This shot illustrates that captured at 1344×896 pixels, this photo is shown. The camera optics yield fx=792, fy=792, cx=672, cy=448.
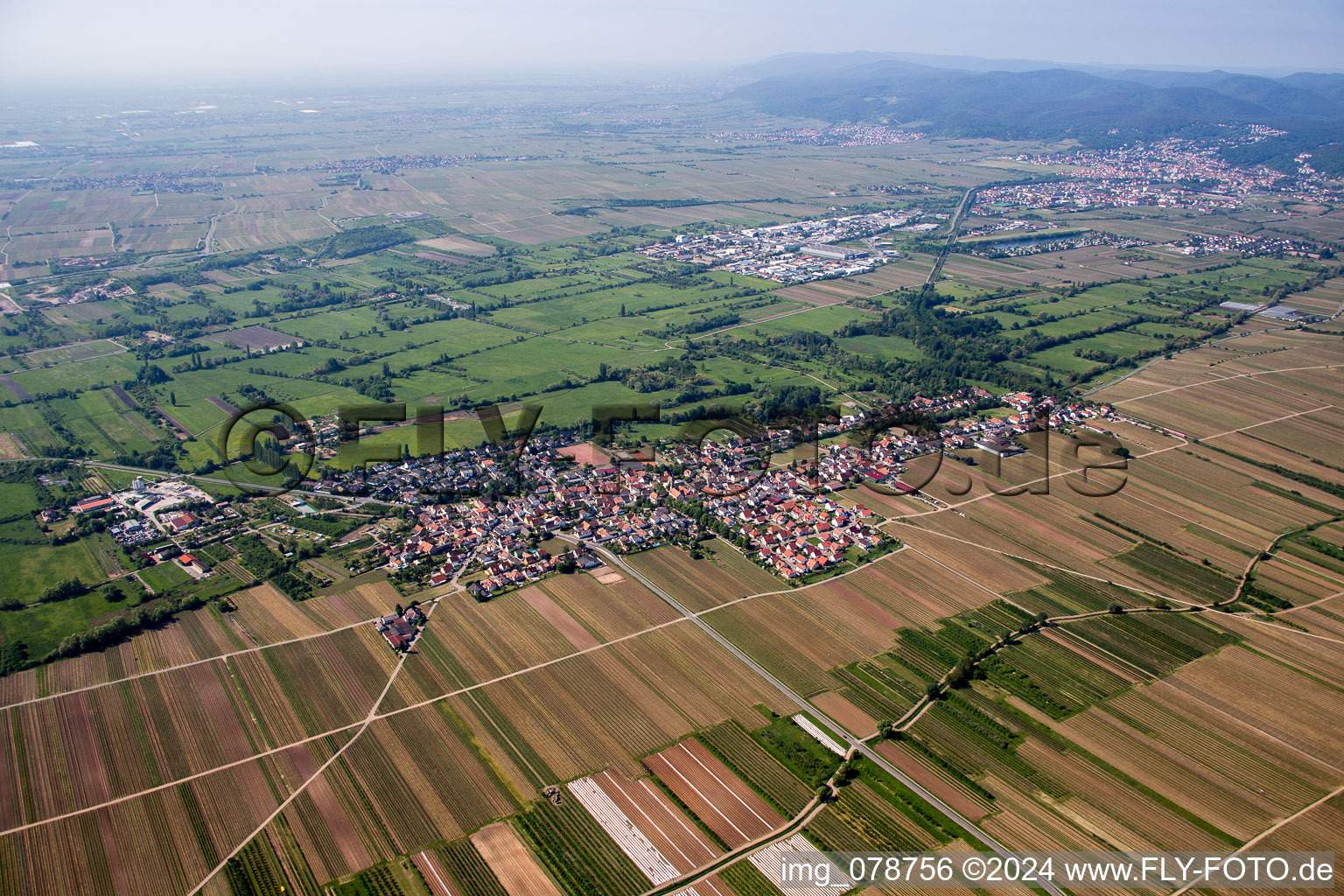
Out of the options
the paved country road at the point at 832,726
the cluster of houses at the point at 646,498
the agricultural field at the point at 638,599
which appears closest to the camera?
the paved country road at the point at 832,726

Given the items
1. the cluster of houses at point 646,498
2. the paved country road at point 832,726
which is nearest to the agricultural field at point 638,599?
the paved country road at point 832,726

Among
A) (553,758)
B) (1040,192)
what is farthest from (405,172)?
(553,758)

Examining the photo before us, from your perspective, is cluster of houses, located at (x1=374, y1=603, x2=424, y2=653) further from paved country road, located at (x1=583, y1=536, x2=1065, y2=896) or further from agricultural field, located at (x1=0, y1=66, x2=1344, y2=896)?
paved country road, located at (x1=583, y1=536, x2=1065, y2=896)

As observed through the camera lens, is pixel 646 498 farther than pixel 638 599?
Yes

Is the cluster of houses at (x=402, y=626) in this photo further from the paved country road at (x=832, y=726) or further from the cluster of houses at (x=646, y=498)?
the paved country road at (x=832, y=726)

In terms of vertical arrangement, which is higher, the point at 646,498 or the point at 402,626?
the point at 646,498

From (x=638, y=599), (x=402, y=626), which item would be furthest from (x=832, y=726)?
(x=402, y=626)

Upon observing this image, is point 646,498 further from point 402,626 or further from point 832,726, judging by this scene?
point 832,726

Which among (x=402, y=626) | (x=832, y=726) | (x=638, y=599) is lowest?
(x=832, y=726)

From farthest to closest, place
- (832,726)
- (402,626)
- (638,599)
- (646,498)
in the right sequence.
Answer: (646,498) < (638,599) < (402,626) < (832,726)

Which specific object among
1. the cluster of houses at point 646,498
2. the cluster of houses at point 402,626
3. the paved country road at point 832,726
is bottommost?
the paved country road at point 832,726
